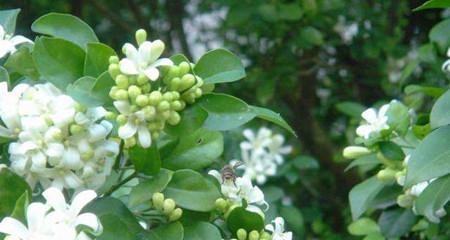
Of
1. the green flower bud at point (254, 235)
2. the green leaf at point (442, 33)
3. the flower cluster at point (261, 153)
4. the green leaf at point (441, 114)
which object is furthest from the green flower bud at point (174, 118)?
the flower cluster at point (261, 153)

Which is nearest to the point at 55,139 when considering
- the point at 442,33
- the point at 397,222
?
the point at 397,222

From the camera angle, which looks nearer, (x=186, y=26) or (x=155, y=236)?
(x=155, y=236)

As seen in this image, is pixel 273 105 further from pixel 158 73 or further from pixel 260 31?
pixel 158 73

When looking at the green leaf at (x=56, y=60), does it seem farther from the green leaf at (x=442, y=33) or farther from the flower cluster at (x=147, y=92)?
the green leaf at (x=442, y=33)

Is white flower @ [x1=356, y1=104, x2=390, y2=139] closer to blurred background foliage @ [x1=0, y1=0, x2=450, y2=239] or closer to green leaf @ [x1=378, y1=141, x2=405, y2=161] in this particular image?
green leaf @ [x1=378, y1=141, x2=405, y2=161]

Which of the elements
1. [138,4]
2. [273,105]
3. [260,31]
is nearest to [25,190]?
[260,31]

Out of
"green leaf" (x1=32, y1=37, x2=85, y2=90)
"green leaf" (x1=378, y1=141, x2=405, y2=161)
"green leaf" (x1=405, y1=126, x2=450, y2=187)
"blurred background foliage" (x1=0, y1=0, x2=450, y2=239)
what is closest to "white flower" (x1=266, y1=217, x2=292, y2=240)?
"green leaf" (x1=405, y1=126, x2=450, y2=187)
